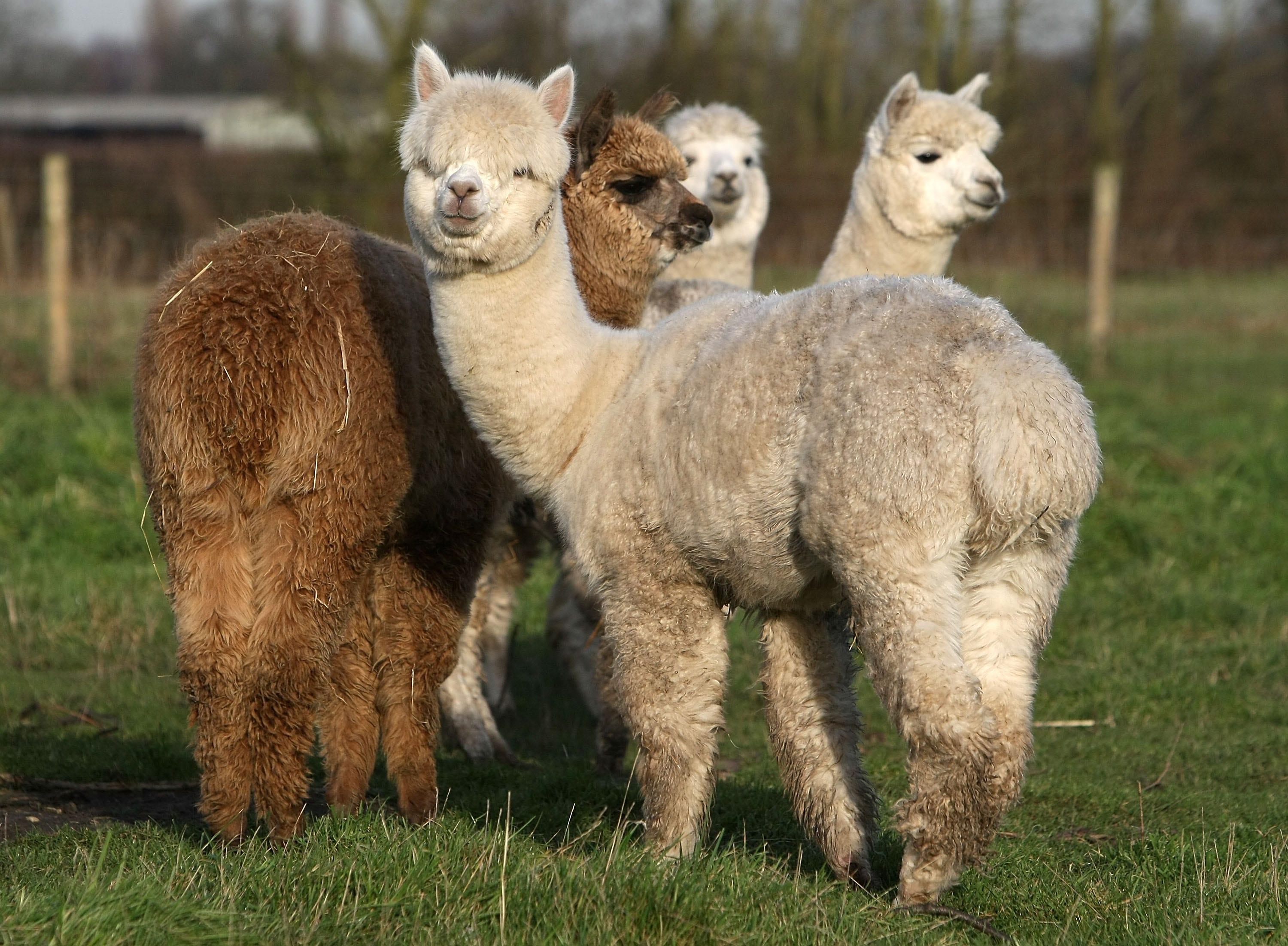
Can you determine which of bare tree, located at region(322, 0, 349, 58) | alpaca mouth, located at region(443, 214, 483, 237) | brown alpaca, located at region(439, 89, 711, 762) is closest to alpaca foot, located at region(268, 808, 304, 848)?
brown alpaca, located at region(439, 89, 711, 762)

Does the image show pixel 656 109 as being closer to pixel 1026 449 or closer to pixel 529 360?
pixel 529 360

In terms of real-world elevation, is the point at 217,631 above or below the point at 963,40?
below

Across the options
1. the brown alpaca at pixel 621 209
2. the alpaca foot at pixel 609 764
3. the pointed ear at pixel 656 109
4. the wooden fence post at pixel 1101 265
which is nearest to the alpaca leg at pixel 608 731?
the alpaca foot at pixel 609 764

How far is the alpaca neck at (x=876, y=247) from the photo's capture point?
599 cm

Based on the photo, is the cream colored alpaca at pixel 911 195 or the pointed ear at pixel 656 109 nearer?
the pointed ear at pixel 656 109

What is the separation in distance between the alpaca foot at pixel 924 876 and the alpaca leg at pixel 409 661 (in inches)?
72.4

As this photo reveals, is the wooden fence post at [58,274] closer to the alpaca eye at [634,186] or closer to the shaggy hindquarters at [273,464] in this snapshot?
the alpaca eye at [634,186]

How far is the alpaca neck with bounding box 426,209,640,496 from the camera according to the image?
3.85m

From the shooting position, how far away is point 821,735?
3908 mm

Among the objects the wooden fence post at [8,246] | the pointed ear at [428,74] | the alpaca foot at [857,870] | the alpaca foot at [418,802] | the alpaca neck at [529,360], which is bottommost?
the wooden fence post at [8,246]

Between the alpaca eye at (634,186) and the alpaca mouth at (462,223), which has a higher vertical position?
the alpaca mouth at (462,223)

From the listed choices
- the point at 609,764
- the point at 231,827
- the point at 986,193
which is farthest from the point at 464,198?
the point at 986,193

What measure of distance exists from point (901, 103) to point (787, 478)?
326 centimetres

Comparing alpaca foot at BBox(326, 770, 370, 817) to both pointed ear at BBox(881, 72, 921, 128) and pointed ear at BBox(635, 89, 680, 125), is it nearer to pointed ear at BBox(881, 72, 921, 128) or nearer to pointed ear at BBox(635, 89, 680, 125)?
pointed ear at BBox(635, 89, 680, 125)
